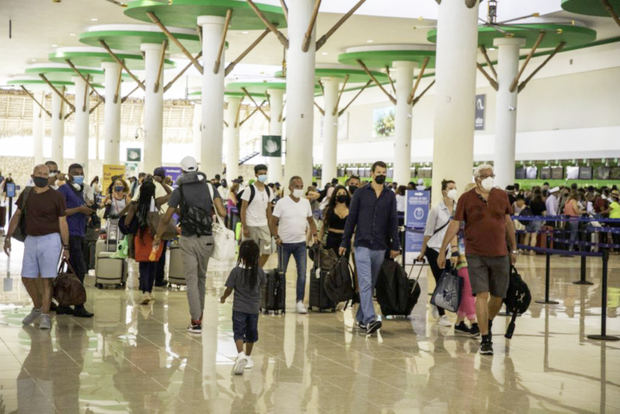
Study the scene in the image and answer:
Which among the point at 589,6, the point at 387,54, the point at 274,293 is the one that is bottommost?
the point at 274,293

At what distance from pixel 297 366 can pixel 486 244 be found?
2.38 metres

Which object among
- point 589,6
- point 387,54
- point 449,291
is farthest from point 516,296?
point 387,54

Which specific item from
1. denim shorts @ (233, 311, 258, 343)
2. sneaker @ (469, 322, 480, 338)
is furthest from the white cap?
sneaker @ (469, 322, 480, 338)

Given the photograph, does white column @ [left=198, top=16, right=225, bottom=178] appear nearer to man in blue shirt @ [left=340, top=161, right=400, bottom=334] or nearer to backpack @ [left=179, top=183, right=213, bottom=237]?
backpack @ [left=179, top=183, right=213, bottom=237]

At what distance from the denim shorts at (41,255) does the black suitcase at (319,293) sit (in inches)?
145

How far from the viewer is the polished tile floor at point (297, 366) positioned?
7.20 metres

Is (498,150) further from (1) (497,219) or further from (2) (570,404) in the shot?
(2) (570,404)

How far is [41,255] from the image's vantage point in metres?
10.3

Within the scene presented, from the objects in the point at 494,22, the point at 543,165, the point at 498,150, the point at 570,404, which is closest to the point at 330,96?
the point at 543,165

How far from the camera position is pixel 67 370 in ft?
26.8

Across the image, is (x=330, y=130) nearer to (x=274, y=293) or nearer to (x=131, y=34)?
(x=131, y=34)

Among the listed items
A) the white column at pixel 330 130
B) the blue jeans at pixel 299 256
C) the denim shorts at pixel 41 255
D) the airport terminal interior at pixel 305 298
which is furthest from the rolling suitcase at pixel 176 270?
the white column at pixel 330 130

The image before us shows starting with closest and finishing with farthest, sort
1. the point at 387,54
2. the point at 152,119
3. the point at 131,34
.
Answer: the point at 131,34 < the point at 152,119 < the point at 387,54

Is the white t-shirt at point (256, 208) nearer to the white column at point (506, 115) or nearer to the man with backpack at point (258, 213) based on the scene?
the man with backpack at point (258, 213)
